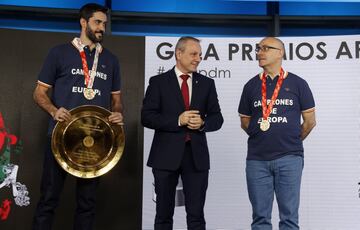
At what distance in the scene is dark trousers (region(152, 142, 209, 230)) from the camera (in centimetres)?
400

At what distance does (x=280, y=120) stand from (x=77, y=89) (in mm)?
1485

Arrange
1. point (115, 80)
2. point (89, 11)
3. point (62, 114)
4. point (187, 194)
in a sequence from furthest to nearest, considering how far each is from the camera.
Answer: point (115, 80) < point (89, 11) < point (187, 194) < point (62, 114)

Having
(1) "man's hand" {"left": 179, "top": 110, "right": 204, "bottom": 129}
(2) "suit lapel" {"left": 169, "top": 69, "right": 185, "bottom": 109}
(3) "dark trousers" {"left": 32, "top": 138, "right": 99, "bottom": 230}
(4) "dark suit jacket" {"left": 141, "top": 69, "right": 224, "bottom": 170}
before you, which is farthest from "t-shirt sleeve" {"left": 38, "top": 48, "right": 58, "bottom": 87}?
(1) "man's hand" {"left": 179, "top": 110, "right": 204, "bottom": 129}

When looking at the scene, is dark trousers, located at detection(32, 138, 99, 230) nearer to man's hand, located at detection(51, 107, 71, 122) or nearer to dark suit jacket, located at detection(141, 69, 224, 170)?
man's hand, located at detection(51, 107, 71, 122)

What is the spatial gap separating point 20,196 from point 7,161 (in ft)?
1.12

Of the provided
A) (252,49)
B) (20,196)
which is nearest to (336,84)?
(252,49)

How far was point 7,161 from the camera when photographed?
524 cm

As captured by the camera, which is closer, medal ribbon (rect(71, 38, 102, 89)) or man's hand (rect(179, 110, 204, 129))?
man's hand (rect(179, 110, 204, 129))

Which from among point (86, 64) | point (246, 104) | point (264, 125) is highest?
point (86, 64)

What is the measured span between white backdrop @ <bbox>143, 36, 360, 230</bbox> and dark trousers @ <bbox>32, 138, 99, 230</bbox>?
1.44 metres

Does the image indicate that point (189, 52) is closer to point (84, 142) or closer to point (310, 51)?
point (84, 142)

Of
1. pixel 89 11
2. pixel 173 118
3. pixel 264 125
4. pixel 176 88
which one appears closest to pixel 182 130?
pixel 173 118

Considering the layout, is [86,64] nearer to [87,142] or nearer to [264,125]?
[87,142]

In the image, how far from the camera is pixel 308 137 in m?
5.61
